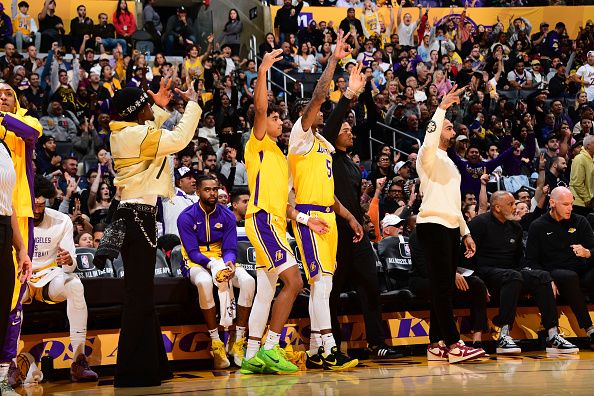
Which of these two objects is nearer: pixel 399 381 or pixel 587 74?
pixel 399 381

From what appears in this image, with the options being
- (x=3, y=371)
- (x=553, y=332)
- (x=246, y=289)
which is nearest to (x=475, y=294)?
(x=553, y=332)

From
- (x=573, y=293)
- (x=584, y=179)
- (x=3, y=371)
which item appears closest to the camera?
(x=3, y=371)

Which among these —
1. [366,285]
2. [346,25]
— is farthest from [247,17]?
[366,285]

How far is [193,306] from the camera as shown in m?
8.44

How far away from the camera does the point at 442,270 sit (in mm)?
8070

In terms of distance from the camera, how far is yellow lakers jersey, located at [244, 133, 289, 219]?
7.62m

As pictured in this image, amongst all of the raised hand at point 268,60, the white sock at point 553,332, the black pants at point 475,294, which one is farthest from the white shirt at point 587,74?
the raised hand at point 268,60

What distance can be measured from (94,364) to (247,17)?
1336cm

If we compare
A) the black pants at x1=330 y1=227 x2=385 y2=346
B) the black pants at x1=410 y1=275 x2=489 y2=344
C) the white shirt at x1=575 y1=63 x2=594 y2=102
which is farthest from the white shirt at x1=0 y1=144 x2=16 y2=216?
the white shirt at x1=575 y1=63 x2=594 y2=102

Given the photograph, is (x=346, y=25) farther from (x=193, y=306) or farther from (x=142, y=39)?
(x=193, y=306)

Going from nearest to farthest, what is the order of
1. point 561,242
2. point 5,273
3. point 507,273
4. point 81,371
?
point 5,273 → point 81,371 → point 507,273 → point 561,242

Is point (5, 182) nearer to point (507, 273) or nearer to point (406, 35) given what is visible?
point (507, 273)

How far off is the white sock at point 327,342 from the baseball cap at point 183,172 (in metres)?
4.08

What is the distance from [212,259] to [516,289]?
3.06m
